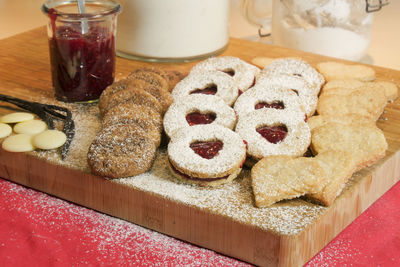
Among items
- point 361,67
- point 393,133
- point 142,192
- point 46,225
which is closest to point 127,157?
point 142,192

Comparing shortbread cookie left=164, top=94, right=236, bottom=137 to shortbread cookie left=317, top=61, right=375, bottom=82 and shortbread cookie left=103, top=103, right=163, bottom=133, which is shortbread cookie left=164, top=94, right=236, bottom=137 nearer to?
shortbread cookie left=103, top=103, right=163, bottom=133

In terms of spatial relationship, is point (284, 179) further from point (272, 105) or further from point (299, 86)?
point (299, 86)

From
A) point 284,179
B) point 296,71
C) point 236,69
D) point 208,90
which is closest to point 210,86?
point 208,90

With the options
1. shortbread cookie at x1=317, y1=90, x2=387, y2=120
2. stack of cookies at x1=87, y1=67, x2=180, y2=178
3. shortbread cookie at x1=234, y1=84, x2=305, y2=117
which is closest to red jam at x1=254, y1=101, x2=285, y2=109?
shortbread cookie at x1=234, y1=84, x2=305, y2=117

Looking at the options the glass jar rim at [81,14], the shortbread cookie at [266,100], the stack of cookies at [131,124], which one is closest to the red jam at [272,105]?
the shortbread cookie at [266,100]

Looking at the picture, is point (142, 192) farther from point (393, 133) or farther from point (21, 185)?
point (393, 133)
